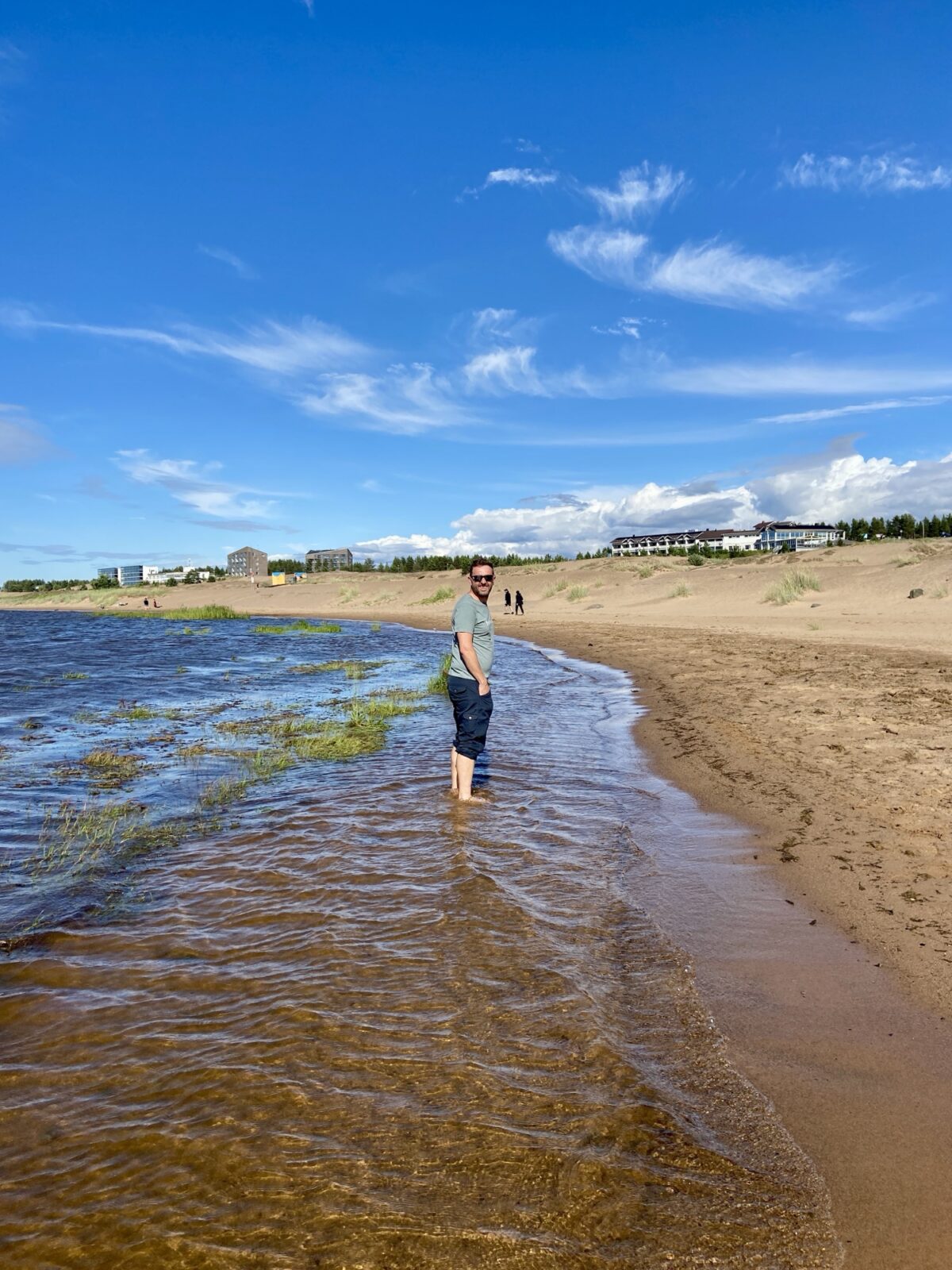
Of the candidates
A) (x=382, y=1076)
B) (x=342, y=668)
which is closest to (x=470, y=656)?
(x=382, y=1076)

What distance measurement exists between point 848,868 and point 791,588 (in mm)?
30258

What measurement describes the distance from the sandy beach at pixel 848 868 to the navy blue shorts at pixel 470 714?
8.17 feet

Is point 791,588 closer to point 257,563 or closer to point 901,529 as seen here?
point 901,529

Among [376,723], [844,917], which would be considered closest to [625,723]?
[376,723]

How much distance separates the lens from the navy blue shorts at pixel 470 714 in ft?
25.5

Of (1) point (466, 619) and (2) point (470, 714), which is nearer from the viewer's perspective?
(1) point (466, 619)

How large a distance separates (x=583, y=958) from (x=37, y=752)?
9.48m

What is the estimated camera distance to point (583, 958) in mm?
4570

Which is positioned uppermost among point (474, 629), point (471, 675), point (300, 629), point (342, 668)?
point (474, 629)

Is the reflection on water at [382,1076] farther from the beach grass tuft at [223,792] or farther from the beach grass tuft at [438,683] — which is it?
the beach grass tuft at [438,683]

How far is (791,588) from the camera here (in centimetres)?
3356

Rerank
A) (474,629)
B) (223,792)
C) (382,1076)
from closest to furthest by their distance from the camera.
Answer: (382,1076), (474,629), (223,792)

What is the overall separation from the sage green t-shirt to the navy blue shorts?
0.11 m

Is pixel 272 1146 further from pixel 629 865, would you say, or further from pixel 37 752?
pixel 37 752
